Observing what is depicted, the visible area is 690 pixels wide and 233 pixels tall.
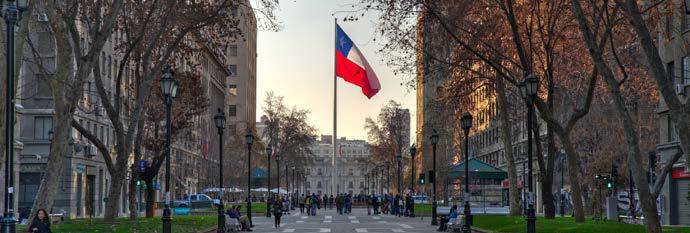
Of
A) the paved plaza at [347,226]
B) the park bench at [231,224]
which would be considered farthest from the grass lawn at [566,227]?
the park bench at [231,224]

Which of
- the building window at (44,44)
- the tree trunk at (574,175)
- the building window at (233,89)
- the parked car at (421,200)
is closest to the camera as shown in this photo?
the tree trunk at (574,175)

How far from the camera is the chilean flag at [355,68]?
55.8 m

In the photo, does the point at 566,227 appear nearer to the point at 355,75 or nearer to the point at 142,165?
the point at 355,75

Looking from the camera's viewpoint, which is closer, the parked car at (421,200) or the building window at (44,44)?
the building window at (44,44)

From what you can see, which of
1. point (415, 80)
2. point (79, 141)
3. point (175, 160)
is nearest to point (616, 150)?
point (415, 80)

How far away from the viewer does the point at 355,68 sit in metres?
57.4

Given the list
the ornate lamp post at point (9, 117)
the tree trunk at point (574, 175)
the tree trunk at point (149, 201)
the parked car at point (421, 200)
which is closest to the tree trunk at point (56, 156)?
the ornate lamp post at point (9, 117)

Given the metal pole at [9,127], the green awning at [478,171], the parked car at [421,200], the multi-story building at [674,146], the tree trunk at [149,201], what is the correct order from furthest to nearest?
the parked car at [421,200] < the green awning at [478,171] < the tree trunk at [149,201] < the multi-story building at [674,146] < the metal pole at [9,127]

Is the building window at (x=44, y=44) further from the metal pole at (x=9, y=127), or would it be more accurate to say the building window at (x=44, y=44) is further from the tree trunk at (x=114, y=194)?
the metal pole at (x=9, y=127)

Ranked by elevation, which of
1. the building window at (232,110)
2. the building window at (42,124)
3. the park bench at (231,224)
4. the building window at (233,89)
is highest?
the building window at (233,89)

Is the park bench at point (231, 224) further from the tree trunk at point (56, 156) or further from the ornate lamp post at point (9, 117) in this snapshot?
the ornate lamp post at point (9, 117)

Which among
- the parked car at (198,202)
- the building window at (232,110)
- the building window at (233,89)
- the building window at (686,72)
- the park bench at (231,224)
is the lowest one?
the park bench at (231,224)

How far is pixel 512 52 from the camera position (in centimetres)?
4609

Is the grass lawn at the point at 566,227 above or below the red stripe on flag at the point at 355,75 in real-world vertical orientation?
below
